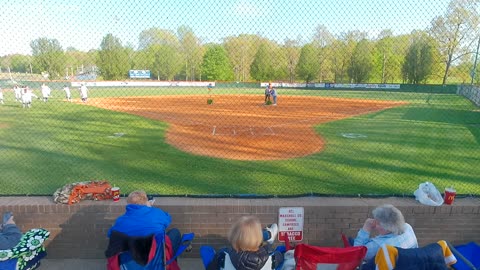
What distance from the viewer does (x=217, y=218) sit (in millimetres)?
3715

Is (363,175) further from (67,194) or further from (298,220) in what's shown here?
(67,194)

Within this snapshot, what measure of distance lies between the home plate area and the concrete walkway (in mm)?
9525

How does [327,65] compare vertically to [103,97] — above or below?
above

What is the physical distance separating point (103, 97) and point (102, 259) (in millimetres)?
28366

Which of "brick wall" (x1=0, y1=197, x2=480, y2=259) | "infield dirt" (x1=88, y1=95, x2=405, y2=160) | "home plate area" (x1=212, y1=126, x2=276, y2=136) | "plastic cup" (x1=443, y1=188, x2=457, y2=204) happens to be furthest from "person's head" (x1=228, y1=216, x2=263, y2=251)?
"home plate area" (x1=212, y1=126, x2=276, y2=136)

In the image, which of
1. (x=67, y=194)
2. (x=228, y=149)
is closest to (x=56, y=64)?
(x=228, y=149)

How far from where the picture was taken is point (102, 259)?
3771mm

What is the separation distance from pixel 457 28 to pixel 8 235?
793 centimetres

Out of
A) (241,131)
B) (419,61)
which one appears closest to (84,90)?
(241,131)

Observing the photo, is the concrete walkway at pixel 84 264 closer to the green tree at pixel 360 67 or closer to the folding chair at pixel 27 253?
the folding chair at pixel 27 253

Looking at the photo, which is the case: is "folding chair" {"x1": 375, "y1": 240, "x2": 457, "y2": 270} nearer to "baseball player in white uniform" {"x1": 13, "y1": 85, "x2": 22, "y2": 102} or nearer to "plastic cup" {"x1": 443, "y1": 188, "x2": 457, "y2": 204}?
"plastic cup" {"x1": 443, "y1": 188, "x2": 457, "y2": 204}

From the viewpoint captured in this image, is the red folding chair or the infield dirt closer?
the red folding chair

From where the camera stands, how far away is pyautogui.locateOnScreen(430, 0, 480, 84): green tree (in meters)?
5.65

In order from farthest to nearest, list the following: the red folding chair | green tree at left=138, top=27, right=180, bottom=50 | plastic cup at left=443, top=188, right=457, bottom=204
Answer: green tree at left=138, top=27, right=180, bottom=50, plastic cup at left=443, top=188, right=457, bottom=204, the red folding chair
